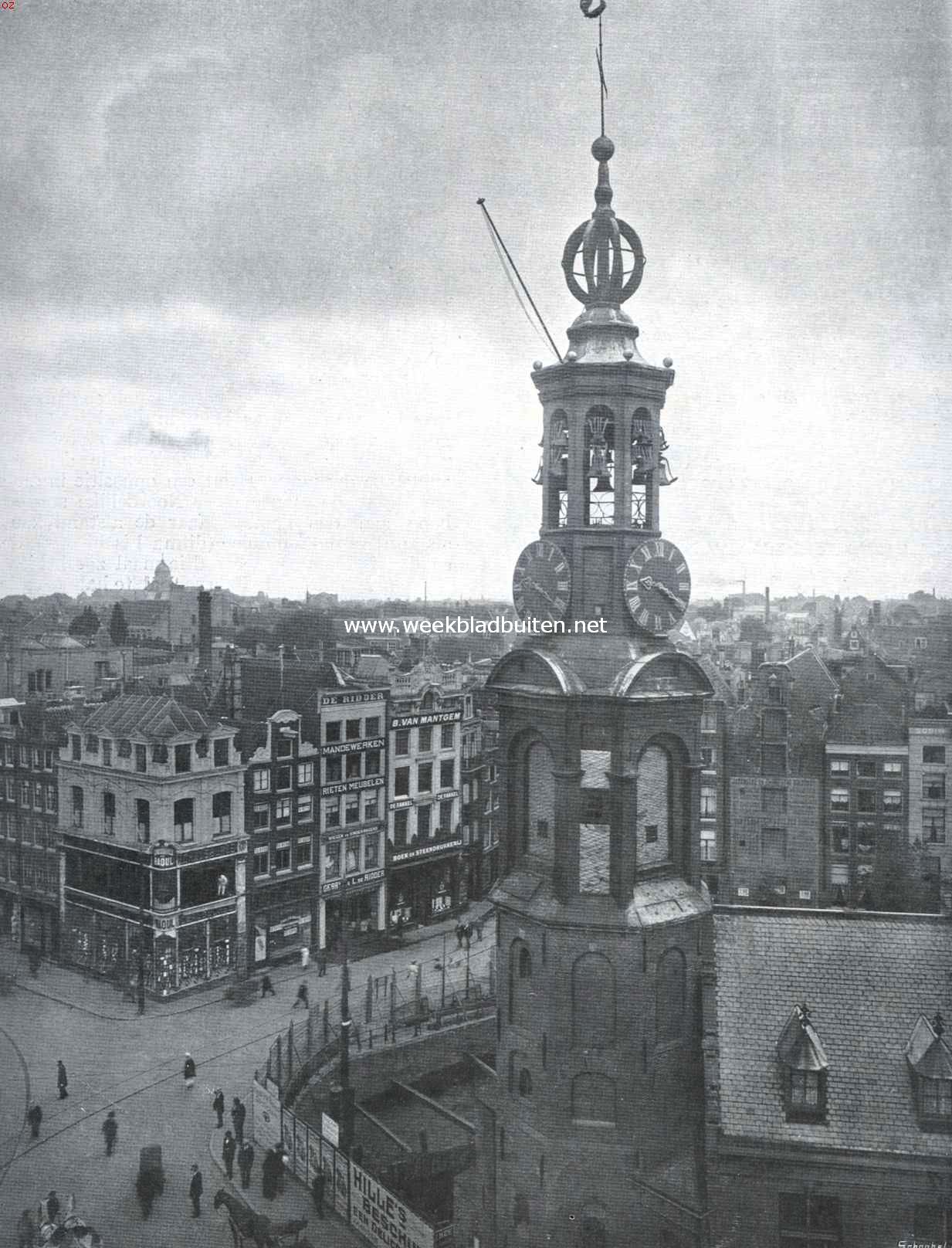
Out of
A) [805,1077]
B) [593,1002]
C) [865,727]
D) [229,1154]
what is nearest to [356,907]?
[229,1154]

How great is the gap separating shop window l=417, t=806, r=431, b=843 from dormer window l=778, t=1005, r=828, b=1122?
A: 2904cm

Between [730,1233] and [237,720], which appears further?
[237,720]

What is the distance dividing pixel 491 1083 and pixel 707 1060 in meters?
5.35

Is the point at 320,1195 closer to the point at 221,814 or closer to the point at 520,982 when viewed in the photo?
the point at 520,982

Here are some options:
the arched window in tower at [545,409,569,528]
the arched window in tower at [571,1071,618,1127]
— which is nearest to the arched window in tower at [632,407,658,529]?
the arched window in tower at [545,409,569,528]

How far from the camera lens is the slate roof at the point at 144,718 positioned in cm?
3434

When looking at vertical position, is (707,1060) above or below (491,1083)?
above

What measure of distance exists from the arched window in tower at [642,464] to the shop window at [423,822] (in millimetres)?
28475

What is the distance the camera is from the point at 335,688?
4088 centimetres

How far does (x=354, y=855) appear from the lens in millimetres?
42188

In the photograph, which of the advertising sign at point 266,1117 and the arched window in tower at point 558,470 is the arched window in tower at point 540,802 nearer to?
the arched window in tower at point 558,470

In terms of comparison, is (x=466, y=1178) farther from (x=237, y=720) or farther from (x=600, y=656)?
(x=237, y=720)

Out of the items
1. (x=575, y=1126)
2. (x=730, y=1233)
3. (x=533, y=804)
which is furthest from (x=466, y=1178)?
(x=533, y=804)

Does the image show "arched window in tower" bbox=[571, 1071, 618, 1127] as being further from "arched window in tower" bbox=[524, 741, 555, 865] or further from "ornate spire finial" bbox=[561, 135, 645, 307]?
"ornate spire finial" bbox=[561, 135, 645, 307]
